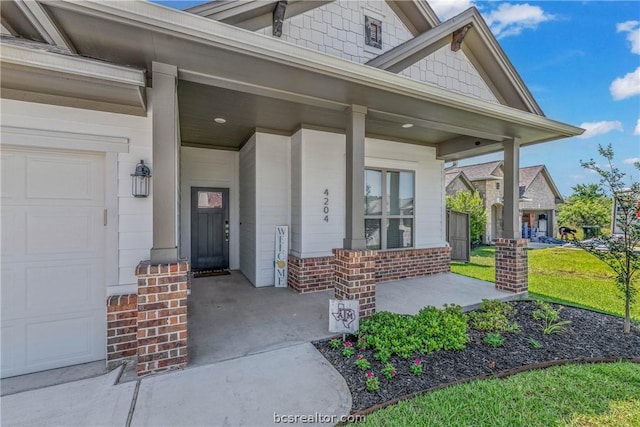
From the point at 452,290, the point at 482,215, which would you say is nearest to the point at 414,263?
the point at 452,290

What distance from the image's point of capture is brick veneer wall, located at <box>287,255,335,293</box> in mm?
5570

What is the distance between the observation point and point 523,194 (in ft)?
66.1

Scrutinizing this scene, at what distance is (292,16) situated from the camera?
13.8ft

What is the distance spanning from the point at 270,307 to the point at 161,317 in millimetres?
2154

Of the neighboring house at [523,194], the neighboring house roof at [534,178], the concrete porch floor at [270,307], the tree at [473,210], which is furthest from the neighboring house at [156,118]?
the neighboring house roof at [534,178]

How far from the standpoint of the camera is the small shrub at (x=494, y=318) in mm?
3863

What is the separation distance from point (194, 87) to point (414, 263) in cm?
591

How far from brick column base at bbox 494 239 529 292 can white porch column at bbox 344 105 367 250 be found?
11.7 ft

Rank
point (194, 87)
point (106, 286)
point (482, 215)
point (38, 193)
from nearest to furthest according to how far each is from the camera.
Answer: point (38, 193)
point (106, 286)
point (194, 87)
point (482, 215)

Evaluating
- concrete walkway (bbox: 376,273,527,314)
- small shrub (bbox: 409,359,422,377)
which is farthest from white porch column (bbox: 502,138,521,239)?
small shrub (bbox: 409,359,422,377)

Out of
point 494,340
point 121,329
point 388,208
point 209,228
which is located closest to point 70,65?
point 121,329

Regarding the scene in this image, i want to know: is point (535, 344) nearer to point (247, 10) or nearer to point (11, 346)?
point (247, 10)

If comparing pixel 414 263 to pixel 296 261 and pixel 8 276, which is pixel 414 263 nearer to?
pixel 296 261

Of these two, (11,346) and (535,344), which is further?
(535,344)
